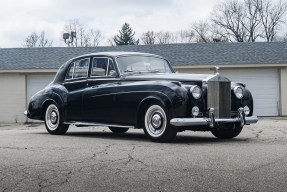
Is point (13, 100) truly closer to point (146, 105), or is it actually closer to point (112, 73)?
point (112, 73)

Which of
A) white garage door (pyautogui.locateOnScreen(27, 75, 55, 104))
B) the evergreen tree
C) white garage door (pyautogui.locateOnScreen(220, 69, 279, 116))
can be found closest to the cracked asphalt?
white garage door (pyautogui.locateOnScreen(220, 69, 279, 116))

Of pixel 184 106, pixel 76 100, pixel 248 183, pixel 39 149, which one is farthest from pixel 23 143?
pixel 248 183

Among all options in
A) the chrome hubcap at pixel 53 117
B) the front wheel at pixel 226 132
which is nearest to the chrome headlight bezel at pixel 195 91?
the front wheel at pixel 226 132

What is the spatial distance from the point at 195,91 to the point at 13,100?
59.1 ft

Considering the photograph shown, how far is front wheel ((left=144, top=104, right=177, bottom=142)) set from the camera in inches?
361

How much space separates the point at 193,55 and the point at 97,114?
1664 centimetres

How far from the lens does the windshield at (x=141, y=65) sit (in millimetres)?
10637

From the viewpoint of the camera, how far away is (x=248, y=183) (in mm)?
5617

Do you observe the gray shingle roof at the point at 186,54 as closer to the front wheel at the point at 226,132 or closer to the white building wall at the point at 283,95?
the white building wall at the point at 283,95

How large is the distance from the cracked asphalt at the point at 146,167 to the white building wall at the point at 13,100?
17.0 m

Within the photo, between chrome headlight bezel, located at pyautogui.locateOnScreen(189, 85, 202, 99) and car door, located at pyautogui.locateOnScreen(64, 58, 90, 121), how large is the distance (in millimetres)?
2904

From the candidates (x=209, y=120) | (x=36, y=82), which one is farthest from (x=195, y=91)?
(x=36, y=82)

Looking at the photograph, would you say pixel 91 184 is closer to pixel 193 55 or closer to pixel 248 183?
pixel 248 183

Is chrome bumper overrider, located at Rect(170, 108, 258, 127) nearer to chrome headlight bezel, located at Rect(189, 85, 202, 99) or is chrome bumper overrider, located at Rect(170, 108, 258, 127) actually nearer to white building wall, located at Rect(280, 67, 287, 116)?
chrome headlight bezel, located at Rect(189, 85, 202, 99)
